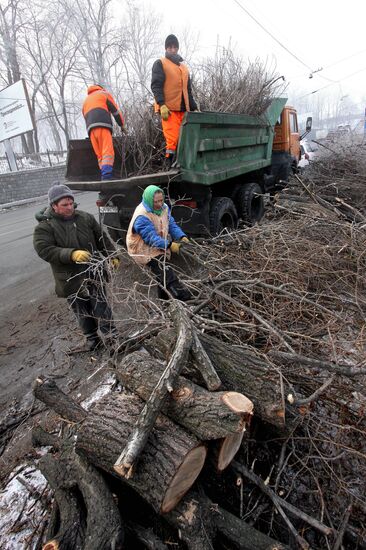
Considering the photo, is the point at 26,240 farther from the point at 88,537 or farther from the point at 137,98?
the point at 88,537

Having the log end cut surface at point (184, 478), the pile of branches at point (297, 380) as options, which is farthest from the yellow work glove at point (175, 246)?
the log end cut surface at point (184, 478)

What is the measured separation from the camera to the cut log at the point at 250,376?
1.65 metres

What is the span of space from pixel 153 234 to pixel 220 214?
1597 millimetres

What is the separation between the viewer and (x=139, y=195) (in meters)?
4.40

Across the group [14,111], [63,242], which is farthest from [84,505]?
[14,111]

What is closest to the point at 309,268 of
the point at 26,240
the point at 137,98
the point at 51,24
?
the point at 137,98

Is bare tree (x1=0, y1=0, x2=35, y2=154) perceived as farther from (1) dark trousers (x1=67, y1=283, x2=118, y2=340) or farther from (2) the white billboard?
(1) dark trousers (x1=67, y1=283, x2=118, y2=340)

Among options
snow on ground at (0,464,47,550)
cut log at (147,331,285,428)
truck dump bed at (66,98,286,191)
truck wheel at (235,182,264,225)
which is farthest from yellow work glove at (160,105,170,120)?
snow on ground at (0,464,47,550)

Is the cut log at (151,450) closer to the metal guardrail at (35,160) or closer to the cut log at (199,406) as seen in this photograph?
the cut log at (199,406)

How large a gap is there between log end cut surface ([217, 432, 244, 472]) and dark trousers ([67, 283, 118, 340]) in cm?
178

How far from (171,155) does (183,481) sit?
3.98 meters

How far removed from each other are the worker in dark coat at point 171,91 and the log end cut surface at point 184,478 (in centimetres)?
379

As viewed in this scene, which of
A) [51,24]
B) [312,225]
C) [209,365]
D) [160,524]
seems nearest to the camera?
[160,524]

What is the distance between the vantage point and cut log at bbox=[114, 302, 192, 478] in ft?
4.35
